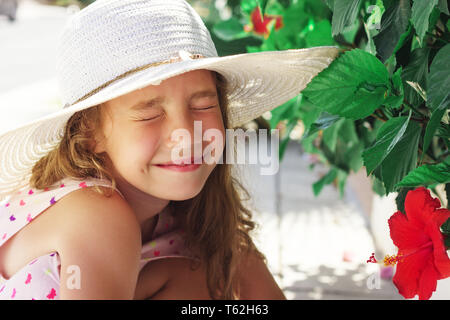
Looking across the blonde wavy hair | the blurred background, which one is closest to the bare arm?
the blonde wavy hair

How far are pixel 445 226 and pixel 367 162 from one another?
0.14 m

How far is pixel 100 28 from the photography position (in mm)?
1190

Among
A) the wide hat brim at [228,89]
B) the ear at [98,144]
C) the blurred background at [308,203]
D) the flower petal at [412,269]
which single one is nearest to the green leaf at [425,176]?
the flower petal at [412,269]

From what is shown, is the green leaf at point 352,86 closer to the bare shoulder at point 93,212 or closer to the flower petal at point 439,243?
the flower petal at point 439,243

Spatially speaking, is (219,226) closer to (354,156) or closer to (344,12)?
(354,156)

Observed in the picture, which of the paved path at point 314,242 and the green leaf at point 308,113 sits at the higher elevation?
the green leaf at point 308,113

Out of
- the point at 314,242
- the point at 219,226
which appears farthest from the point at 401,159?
the point at 314,242

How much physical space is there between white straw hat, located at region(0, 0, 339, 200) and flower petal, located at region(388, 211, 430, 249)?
0.42 metres

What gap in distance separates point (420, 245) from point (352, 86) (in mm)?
256

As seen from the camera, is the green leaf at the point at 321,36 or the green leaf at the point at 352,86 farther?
the green leaf at the point at 321,36

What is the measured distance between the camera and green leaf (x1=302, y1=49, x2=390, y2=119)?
83cm

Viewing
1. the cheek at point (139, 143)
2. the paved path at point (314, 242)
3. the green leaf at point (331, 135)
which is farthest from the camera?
the paved path at point (314, 242)

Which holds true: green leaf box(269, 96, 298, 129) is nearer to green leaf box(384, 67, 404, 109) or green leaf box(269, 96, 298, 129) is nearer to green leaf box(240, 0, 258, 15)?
green leaf box(240, 0, 258, 15)

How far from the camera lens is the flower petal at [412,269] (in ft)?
2.58
